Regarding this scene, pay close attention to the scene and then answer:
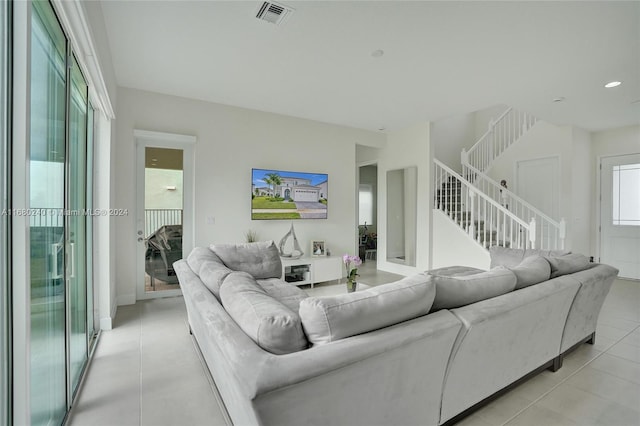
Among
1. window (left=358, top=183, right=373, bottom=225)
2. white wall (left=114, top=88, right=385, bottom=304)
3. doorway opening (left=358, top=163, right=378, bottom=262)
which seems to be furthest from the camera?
window (left=358, top=183, right=373, bottom=225)

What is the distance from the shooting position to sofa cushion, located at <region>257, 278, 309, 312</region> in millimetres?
2596

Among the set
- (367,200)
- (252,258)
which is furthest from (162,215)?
(367,200)

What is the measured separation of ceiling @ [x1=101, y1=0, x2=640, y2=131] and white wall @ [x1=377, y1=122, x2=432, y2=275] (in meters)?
0.93

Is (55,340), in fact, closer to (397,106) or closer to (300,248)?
(300,248)

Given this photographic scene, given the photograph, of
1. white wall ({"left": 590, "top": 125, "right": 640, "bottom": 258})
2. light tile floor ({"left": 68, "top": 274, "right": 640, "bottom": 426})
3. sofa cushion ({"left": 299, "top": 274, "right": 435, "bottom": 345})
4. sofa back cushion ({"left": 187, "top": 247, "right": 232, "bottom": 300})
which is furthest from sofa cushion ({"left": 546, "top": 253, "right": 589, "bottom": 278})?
white wall ({"left": 590, "top": 125, "right": 640, "bottom": 258})

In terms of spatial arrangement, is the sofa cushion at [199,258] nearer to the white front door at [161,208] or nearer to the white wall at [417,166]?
the white front door at [161,208]

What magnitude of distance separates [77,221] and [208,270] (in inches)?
41.7

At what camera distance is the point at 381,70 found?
345cm

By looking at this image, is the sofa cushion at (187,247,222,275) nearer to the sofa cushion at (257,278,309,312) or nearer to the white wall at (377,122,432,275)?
the sofa cushion at (257,278,309,312)

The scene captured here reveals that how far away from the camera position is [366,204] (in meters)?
9.25

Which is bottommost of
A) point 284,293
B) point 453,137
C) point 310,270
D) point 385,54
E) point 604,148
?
point 310,270

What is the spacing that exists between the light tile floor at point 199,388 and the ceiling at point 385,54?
278 centimetres

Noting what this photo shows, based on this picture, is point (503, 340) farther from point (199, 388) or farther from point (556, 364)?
point (199, 388)

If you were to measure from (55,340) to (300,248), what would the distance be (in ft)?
11.7
